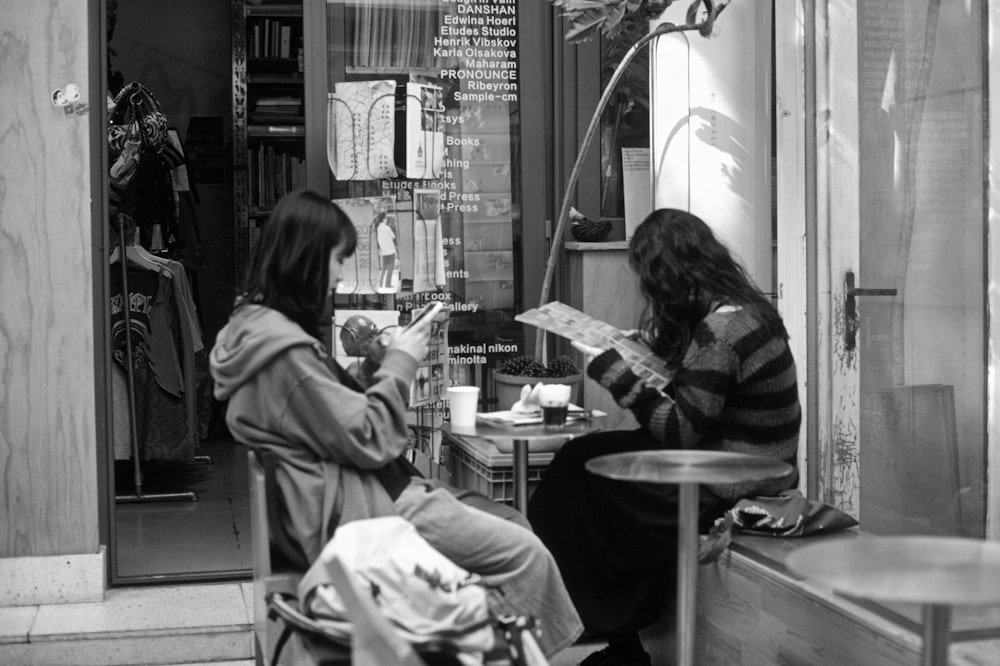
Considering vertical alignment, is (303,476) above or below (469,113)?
below

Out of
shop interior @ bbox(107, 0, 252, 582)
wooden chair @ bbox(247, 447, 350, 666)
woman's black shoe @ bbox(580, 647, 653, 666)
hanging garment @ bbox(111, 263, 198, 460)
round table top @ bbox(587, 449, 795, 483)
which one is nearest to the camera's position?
round table top @ bbox(587, 449, 795, 483)

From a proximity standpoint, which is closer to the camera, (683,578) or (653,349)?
(683,578)

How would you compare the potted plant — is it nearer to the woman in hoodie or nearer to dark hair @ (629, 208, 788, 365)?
dark hair @ (629, 208, 788, 365)

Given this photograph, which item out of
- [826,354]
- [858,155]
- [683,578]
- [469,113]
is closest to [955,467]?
[826,354]

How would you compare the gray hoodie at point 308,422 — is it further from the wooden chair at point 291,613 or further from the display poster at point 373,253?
the display poster at point 373,253

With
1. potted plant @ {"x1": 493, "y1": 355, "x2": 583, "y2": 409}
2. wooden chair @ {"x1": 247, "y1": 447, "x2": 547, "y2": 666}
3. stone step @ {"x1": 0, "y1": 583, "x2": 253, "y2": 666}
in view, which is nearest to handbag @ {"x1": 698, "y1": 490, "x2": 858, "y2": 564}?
potted plant @ {"x1": 493, "y1": 355, "x2": 583, "y2": 409}

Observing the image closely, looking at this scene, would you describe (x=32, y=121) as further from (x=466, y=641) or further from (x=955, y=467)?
(x=955, y=467)

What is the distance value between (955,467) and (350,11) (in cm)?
264

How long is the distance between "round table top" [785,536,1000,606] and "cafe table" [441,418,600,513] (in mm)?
1308

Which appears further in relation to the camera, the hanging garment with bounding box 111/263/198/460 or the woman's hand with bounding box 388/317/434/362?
the hanging garment with bounding box 111/263/198/460

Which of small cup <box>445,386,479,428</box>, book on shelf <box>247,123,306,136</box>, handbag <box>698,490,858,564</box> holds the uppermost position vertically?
book on shelf <box>247,123,306,136</box>

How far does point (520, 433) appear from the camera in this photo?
3.50 meters

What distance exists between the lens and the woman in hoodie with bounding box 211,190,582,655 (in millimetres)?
2895

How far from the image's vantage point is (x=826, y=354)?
461 centimetres
